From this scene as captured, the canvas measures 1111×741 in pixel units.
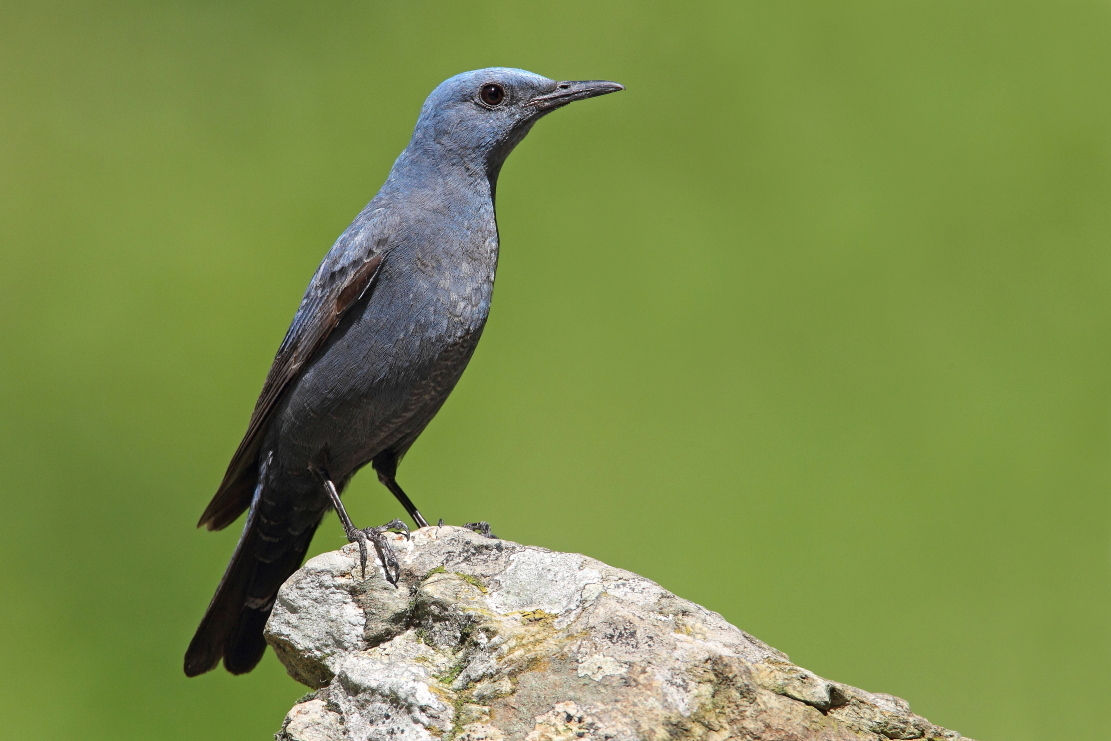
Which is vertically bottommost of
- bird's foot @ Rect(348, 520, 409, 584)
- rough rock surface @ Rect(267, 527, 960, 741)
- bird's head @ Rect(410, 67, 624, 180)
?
rough rock surface @ Rect(267, 527, 960, 741)

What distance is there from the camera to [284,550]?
Answer: 14.8 ft

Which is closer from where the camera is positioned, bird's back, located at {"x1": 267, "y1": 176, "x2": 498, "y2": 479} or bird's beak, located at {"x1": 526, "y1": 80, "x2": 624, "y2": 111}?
bird's back, located at {"x1": 267, "y1": 176, "x2": 498, "y2": 479}

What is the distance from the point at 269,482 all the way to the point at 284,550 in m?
0.40

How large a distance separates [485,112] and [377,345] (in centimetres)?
134

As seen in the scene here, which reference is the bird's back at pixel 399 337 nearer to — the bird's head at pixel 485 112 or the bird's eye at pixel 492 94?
the bird's head at pixel 485 112

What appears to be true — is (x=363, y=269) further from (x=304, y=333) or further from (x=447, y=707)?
(x=447, y=707)

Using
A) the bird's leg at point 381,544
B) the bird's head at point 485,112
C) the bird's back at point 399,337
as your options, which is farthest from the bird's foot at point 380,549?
the bird's head at point 485,112

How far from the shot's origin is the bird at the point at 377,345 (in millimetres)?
4047

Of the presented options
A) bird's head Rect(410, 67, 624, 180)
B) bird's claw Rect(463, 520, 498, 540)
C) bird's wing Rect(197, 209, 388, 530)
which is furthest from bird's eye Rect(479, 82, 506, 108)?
bird's claw Rect(463, 520, 498, 540)

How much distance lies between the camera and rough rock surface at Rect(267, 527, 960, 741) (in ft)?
8.63

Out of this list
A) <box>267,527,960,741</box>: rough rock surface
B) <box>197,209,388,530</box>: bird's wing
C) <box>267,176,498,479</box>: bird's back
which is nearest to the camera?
<box>267,527,960,741</box>: rough rock surface

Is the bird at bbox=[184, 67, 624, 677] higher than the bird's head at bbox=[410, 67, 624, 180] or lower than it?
lower

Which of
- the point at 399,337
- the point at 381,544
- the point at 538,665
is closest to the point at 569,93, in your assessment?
the point at 399,337

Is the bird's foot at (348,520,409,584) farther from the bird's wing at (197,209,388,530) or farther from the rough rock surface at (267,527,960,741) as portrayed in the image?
the bird's wing at (197,209,388,530)
